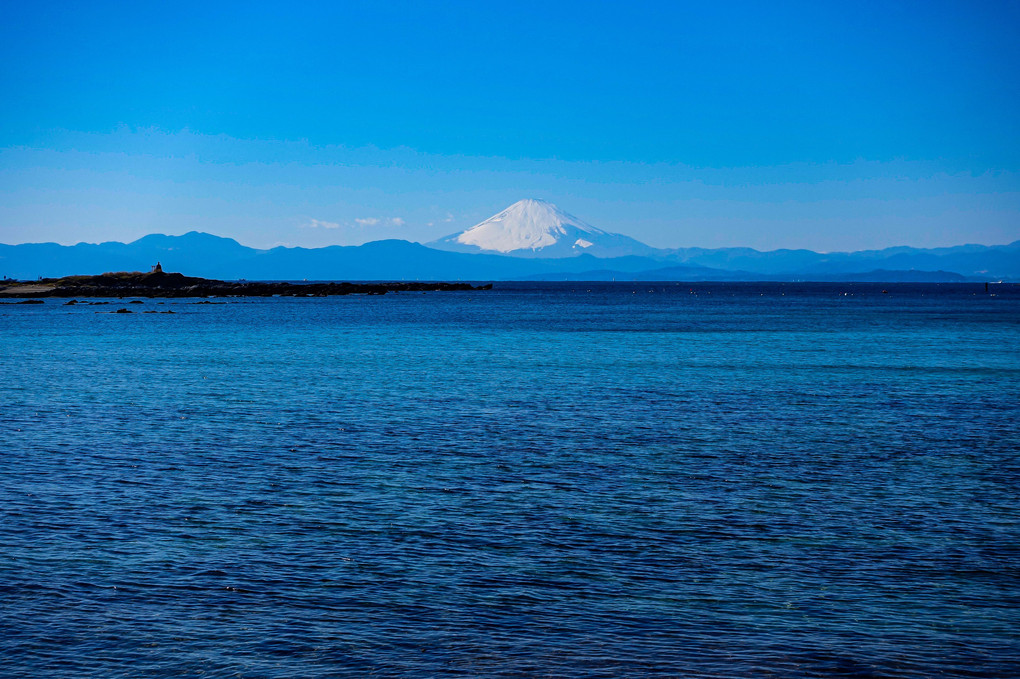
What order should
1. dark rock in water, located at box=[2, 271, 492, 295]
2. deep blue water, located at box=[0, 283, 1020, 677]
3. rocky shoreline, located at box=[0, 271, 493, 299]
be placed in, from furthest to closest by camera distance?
dark rock in water, located at box=[2, 271, 492, 295], rocky shoreline, located at box=[0, 271, 493, 299], deep blue water, located at box=[0, 283, 1020, 677]

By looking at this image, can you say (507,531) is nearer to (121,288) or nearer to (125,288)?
(125,288)

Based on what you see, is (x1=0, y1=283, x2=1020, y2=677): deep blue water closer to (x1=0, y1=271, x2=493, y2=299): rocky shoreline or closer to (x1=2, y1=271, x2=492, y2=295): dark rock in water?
(x1=0, y1=271, x2=493, y2=299): rocky shoreline

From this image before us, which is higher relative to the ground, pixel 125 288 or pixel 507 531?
pixel 125 288

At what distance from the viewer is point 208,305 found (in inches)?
5221

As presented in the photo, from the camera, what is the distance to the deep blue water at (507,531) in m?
10.9

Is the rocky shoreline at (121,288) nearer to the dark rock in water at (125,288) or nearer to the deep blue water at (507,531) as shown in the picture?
the dark rock in water at (125,288)

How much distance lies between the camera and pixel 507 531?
51.3 ft

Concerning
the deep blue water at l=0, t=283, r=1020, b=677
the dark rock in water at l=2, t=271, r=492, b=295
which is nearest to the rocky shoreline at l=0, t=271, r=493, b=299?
the dark rock in water at l=2, t=271, r=492, b=295

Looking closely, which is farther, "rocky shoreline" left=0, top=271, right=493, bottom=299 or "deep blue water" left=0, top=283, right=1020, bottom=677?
"rocky shoreline" left=0, top=271, right=493, bottom=299

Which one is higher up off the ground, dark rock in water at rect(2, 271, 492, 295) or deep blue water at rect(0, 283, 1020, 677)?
dark rock in water at rect(2, 271, 492, 295)

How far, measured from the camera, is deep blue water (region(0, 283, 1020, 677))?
10859mm

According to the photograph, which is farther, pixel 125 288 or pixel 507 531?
pixel 125 288

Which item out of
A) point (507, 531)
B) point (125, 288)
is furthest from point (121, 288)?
point (507, 531)

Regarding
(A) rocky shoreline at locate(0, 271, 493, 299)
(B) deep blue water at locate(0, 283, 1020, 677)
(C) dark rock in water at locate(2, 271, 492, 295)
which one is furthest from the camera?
(C) dark rock in water at locate(2, 271, 492, 295)
